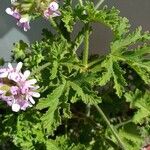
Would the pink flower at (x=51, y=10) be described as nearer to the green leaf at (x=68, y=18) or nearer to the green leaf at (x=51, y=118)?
the green leaf at (x=68, y=18)

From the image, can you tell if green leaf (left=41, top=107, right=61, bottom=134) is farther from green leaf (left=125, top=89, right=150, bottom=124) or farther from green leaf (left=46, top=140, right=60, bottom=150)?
green leaf (left=125, top=89, right=150, bottom=124)

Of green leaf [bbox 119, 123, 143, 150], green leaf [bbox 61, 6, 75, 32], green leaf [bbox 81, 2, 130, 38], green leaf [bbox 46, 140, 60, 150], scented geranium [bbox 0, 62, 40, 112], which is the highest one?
green leaf [bbox 61, 6, 75, 32]

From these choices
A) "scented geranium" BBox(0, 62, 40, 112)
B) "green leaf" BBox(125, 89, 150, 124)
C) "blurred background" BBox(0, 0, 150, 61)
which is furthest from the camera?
"blurred background" BBox(0, 0, 150, 61)

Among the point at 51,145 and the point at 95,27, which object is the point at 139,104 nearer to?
the point at 51,145

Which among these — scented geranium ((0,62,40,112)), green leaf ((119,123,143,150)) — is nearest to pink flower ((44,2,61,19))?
scented geranium ((0,62,40,112))

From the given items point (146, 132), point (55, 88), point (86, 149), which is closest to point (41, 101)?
point (55, 88)

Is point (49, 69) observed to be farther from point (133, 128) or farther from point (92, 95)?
point (133, 128)

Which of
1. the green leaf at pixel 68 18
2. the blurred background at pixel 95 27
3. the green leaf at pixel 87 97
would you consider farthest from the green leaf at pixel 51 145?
the blurred background at pixel 95 27
